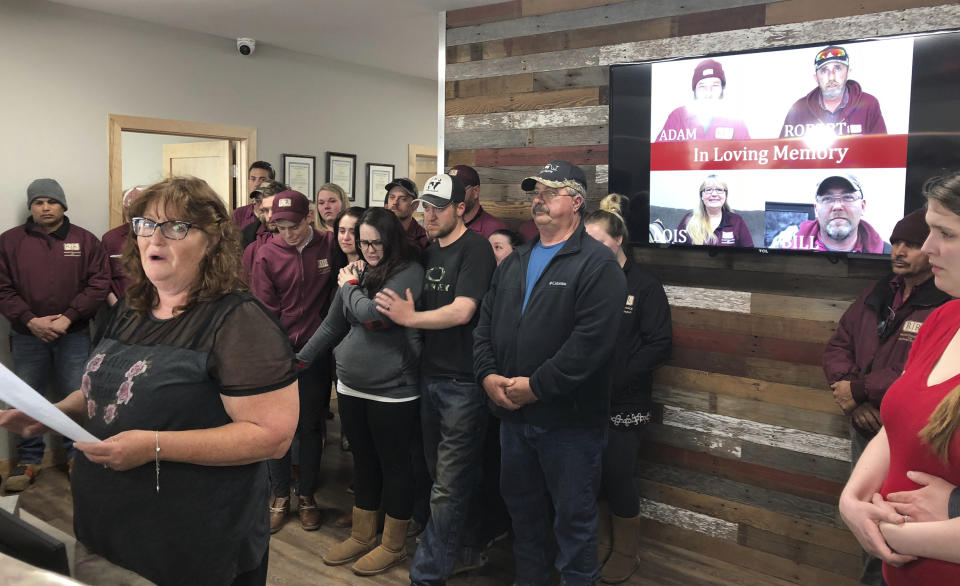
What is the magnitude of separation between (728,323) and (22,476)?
3792 mm

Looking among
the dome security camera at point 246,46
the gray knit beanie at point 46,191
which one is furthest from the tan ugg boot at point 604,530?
the dome security camera at point 246,46

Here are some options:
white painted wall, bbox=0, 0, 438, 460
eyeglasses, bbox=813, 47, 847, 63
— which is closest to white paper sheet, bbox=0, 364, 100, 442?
eyeglasses, bbox=813, 47, 847, 63

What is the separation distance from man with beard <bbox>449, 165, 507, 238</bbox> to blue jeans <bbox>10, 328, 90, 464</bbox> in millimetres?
2231

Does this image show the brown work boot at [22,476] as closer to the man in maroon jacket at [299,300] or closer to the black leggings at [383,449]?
the man in maroon jacket at [299,300]

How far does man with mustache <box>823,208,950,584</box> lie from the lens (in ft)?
7.93

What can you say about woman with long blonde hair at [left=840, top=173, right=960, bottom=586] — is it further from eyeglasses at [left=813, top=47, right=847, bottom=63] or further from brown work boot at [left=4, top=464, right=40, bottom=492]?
brown work boot at [left=4, top=464, right=40, bottom=492]

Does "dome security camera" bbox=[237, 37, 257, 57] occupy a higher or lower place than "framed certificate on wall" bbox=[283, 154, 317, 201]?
higher

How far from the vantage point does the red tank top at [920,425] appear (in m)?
1.24

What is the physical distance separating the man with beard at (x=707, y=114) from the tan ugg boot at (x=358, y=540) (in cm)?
214

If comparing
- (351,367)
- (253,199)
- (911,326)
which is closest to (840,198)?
(911,326)

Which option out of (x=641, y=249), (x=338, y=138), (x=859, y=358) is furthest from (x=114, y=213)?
(x=859, y=358)

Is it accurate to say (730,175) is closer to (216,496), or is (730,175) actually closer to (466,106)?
(466,106)

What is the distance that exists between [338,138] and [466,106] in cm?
226

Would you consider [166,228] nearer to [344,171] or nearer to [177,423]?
[177,423]
